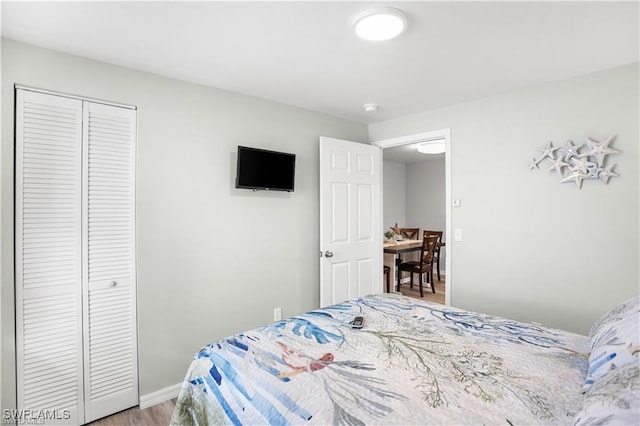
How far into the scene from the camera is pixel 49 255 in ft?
6.73

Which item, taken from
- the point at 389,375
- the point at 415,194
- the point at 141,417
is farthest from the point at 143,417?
the point at 415,194

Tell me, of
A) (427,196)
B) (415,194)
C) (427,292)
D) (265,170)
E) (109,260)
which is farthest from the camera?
(415,194)

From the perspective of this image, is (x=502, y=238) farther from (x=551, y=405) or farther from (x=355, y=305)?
(x=551, y=405)

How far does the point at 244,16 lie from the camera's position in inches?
68.1

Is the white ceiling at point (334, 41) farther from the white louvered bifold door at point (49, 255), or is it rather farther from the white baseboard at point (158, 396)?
the white baseboard at point (158, 396)

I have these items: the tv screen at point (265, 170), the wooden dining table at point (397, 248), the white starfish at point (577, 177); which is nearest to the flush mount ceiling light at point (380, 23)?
the tv screen at point (265, 170)

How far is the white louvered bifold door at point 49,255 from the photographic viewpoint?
1966 mm

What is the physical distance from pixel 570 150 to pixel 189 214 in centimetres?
288

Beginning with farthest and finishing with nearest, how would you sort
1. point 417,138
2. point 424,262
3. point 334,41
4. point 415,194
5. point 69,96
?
1. point 415,194
2. point 424,262
3. point 417,138
4. point 69,96
5. point 334,41

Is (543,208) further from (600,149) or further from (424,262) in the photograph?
(424,262)

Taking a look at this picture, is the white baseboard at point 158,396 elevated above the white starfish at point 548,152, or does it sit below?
below

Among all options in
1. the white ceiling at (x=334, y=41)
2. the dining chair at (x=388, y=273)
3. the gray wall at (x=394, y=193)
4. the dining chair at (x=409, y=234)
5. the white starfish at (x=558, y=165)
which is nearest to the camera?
the white ceiling at (x=334, y=41)

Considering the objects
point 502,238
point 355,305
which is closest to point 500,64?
point 502,238

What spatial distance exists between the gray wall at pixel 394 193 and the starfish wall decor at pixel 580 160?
14.7ft
